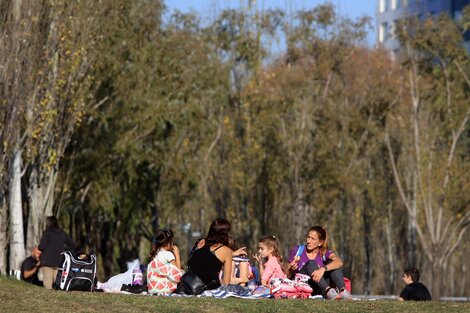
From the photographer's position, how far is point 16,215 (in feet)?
110

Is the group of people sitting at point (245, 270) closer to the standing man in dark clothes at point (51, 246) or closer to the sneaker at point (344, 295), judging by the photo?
the sneaker at point (344, 295)

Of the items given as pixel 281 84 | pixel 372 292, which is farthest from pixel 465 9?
pixel 372 292

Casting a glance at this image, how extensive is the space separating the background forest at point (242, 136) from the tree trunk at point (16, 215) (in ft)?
0.17

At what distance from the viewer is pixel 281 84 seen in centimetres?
5222

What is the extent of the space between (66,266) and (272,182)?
1274 inches

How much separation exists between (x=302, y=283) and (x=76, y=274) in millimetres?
3727

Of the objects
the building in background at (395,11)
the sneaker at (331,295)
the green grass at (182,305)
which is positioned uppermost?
the building in background at (395,11)

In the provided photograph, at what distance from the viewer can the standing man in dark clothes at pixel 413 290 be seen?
66.8ft

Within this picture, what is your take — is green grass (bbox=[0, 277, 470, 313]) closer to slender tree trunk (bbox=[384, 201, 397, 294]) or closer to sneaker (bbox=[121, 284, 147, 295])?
sneaker (bbox=[121, 284, 147, 295])

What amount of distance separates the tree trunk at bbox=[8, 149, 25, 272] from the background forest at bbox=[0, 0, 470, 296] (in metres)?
0.05

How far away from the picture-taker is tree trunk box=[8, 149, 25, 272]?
33250 millimetres

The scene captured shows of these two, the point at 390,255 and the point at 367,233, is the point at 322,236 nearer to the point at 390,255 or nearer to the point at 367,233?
the point at 367,233

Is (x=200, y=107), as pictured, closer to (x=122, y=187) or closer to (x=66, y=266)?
(x=122, y=187)

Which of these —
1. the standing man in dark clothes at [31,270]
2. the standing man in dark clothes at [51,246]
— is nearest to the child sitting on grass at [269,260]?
the standing man in dark clothes at [51,246]
